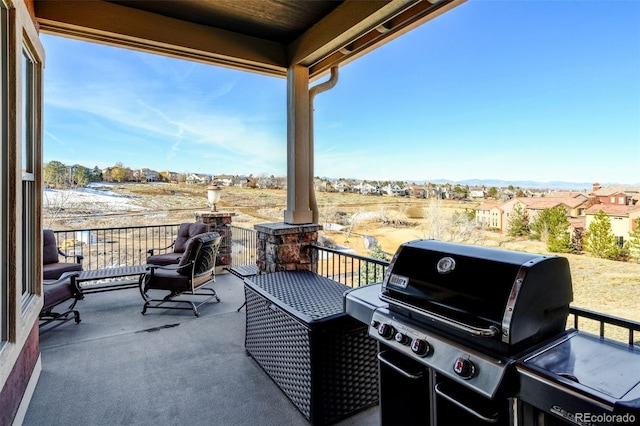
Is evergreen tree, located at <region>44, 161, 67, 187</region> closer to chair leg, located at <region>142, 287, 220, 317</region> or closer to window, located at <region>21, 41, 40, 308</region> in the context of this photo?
chair leg, located at <region>142, 287, 220, 317</region>

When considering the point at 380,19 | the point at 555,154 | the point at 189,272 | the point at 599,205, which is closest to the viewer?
the point at 599,205

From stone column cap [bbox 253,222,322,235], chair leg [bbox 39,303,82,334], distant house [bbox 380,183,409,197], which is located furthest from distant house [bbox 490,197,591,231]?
chair leg [bbox 39,303,82,334]

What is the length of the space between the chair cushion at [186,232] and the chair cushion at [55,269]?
54.4 inches

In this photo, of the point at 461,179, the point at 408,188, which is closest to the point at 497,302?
the point at 461,179

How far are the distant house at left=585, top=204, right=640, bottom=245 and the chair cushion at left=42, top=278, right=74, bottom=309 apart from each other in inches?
176

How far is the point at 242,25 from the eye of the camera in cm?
303

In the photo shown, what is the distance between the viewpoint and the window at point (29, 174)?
210 centimetres

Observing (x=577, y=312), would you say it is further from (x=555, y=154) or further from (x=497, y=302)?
(x=555, y=154)

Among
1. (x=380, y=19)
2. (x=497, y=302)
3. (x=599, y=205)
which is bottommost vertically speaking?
(x=497, y=302)

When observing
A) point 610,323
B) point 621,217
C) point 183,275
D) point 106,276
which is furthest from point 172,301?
point 621,217

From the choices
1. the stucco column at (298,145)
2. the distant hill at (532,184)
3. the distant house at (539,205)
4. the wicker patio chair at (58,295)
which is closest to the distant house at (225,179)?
the wicker patio chair at (58,295)

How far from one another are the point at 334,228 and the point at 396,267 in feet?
13.3

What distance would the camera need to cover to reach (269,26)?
3049mm

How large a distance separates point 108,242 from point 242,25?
4.96 metres
